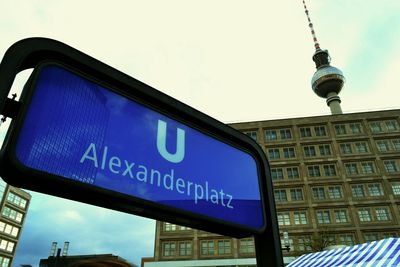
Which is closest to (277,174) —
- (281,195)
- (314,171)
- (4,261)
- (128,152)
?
(281,195)

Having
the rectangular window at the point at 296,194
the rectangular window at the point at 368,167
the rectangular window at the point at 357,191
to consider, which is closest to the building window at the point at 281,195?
the rectangular window at the point at 296,194

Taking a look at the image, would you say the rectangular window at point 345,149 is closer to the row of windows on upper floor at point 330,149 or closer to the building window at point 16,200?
the row of windows on upper floor at point 330,149

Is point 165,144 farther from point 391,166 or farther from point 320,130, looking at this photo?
point 320,130

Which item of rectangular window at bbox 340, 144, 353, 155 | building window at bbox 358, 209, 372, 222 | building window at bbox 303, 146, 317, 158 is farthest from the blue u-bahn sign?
rectangular window at bbox 340, 144, 353, 155

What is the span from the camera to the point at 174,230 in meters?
47.5

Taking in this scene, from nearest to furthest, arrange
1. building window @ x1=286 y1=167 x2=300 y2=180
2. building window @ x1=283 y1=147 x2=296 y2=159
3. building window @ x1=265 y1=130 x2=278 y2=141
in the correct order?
1. building window @ x1=286 y1=167 x2=300 y2=180
2. building window @ x1=283 y1=147 x2=296 y2=159
3. building window @ x1=265 y1=130 x2=278 y2=141

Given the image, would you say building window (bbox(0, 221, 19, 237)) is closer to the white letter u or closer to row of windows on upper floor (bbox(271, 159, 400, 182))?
row of windows on upper floor (bbox(271, 159, 400, 182))

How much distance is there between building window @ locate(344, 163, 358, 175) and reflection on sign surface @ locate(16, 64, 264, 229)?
5121cm

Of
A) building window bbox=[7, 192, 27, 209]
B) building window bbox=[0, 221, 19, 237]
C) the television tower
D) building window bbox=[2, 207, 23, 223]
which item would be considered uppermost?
the television tower

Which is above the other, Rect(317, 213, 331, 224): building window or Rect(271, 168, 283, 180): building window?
Rect(271, 168, 283, 180): building window

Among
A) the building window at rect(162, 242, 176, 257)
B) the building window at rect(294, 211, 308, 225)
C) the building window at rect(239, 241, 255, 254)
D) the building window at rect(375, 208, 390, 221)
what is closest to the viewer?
the building window at rect(375, 208, 390, 221)

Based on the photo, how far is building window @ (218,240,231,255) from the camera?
147 ft

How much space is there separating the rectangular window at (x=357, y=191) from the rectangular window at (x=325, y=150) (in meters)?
6.16

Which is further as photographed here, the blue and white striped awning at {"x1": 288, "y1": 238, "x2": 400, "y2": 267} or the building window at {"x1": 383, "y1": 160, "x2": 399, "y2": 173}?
the building window at {"x1": 383, "y1": 160, "x2": 399, "y2": 173}
